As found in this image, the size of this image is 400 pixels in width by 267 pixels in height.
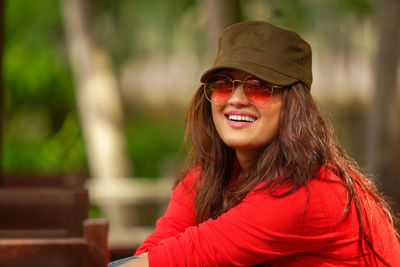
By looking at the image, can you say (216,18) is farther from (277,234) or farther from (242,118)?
(277,234)

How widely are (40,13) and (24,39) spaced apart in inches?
21.2

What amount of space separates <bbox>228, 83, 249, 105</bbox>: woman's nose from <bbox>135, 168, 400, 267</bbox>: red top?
0.30 m

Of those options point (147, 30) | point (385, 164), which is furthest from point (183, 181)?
point (147, 30)

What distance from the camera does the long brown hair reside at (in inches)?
75.9

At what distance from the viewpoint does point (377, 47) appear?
5484 millimetres

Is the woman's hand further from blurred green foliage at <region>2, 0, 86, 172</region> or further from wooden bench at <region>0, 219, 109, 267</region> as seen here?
blurred green foliage at <region>2, 0, 86, 172</region>

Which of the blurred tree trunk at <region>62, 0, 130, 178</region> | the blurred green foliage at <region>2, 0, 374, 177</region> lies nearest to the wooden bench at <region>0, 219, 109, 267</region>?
the blurred tree trunk at <region>62, 0, 130, 178</region>

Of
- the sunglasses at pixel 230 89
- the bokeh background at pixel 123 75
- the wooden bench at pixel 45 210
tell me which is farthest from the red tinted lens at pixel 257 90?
the bokeh background at pixel 123 75

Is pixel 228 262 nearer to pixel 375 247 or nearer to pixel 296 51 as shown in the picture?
Answer: pixel 375 247

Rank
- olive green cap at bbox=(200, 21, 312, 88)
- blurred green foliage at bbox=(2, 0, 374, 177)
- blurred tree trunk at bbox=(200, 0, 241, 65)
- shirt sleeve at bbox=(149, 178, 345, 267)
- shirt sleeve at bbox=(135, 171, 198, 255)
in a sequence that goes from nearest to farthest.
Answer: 1. shirt sleeve at bbox=(149, 178, 345, 267)
2. olive green cap at bbox=(200, 21, 312, 88)
3. shirt sleeve at bbox=(135, 171, 198, 255)
4. blurred tree trunk at bbox=(200, 0, 241, 65)
5. blurred green foliage at bbox=(2, 0, 374, 177)

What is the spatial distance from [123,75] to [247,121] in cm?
986

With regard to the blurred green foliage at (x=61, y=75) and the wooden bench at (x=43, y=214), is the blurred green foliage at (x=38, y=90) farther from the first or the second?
the wooden bench at (x=43, y=214)

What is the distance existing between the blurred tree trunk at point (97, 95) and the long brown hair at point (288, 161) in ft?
19.5

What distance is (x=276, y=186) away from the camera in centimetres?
189
